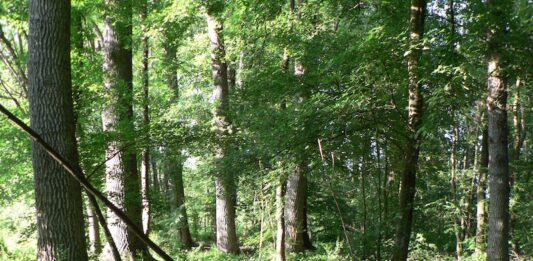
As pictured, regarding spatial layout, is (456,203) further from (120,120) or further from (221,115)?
(120,120)

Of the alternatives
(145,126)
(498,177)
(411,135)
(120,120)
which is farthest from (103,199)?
(498,177)

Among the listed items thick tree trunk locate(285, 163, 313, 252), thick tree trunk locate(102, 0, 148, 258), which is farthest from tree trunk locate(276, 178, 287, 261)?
thick tree trunk locate(102, 0, 148, 258)

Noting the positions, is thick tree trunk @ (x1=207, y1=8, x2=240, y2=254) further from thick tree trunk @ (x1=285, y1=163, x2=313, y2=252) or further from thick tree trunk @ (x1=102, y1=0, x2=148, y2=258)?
thick tree trunk @ (x1=102, y1=0, x2=148, y2=258)

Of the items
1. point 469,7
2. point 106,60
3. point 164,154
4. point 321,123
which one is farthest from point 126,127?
point 469,7

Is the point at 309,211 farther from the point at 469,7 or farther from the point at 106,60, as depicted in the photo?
the point at 469,7

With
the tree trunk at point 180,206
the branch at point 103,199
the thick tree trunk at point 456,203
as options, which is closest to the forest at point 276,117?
the branch at point 103,199

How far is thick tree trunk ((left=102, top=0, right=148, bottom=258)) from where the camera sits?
301 inches

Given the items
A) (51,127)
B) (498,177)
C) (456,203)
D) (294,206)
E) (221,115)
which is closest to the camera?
(51,127)

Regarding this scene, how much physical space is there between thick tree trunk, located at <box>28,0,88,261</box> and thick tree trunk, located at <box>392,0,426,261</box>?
371 centimetres

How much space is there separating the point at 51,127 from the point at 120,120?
3.25m

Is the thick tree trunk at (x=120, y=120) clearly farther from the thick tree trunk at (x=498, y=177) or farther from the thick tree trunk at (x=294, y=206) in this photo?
the thick tree trunk at (x=498, y=177)

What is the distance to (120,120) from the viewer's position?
7.96 meters

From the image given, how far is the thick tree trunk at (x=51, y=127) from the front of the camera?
15.5 ft

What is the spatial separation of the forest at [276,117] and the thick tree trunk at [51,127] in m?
0.02
